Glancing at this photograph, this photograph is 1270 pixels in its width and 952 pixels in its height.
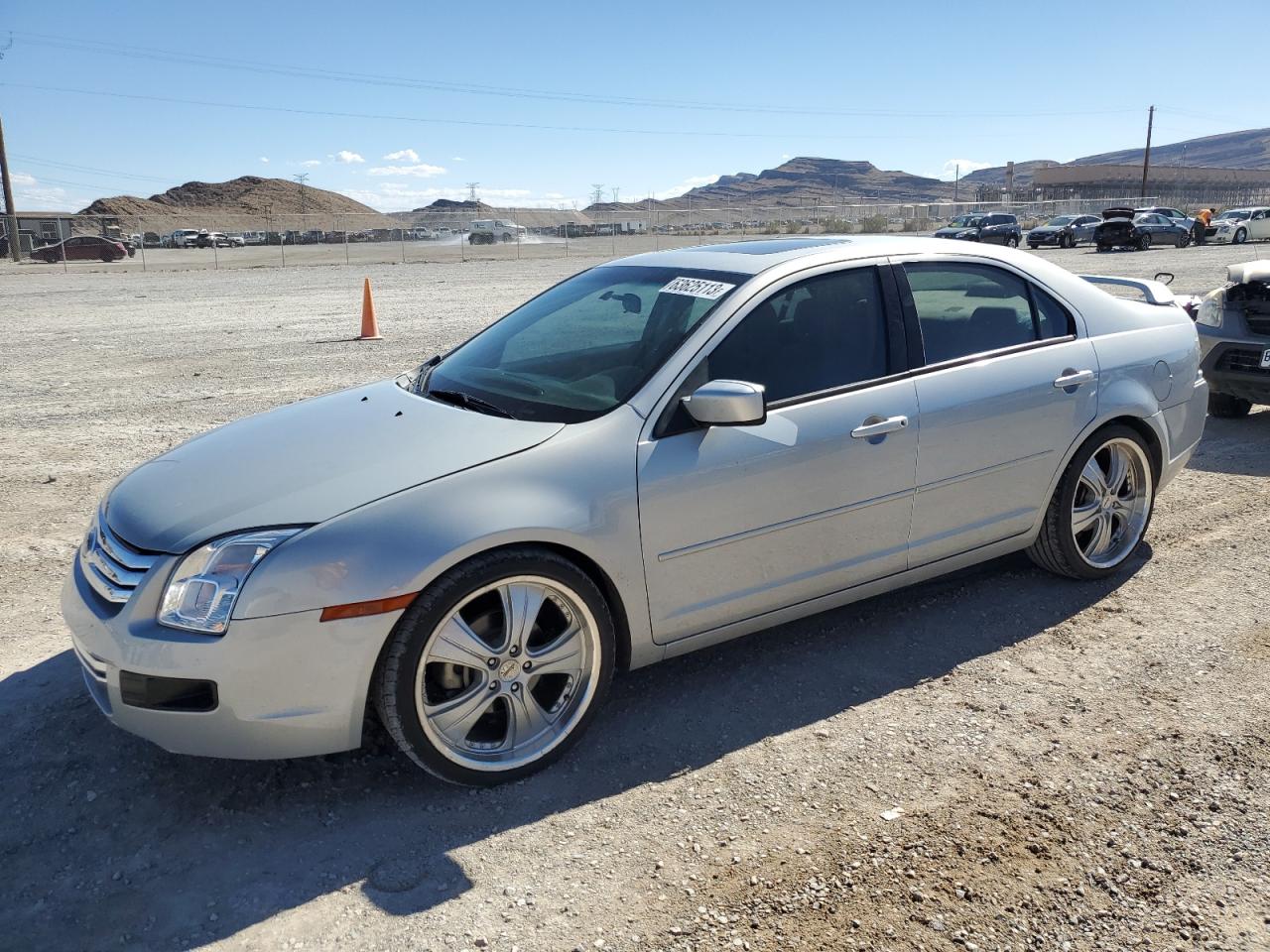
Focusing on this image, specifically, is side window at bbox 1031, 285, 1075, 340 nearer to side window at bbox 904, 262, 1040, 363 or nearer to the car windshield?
side window at bbox 904, 262, 1040, 363

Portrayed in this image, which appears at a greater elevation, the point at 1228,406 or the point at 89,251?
the point at 89,251

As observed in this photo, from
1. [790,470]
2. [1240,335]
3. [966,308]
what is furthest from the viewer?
[1240,335]

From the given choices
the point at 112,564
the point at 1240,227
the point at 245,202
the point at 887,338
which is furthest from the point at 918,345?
the point at 245,202

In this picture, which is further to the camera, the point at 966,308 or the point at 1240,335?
the point at 1240,335

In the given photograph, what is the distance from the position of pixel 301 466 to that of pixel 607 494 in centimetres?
102

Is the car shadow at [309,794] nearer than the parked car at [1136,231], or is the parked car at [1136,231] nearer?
the car shadow at [309,794]

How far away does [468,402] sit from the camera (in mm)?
3840

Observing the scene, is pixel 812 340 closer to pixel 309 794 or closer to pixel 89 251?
pixel 309 794

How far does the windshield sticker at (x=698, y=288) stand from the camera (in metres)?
3.88

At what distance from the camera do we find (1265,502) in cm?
608

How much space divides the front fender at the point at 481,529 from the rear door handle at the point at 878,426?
93 centimetres

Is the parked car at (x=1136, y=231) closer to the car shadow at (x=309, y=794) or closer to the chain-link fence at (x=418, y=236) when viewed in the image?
A: the chain-link fence at (x=418, y=236)

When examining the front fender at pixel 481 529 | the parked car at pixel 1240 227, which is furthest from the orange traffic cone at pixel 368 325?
the parked car at pixel 1240 227

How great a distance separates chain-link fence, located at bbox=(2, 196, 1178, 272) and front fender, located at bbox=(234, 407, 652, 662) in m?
38.8
